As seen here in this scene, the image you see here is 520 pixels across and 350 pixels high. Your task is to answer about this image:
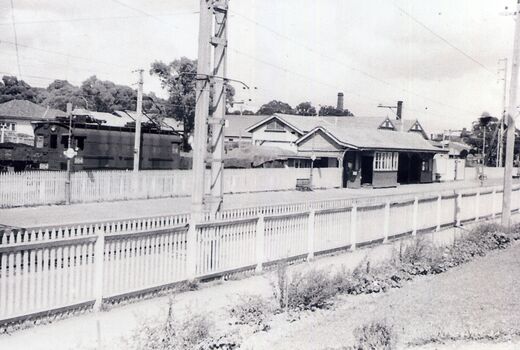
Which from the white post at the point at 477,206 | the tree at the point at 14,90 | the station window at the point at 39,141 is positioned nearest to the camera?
the white post at the point at 477,206

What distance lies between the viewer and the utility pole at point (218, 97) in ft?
34.4

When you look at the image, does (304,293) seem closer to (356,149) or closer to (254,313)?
(254,313)

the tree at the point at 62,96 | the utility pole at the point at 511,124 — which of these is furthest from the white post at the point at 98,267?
the tree at the point at 62,96

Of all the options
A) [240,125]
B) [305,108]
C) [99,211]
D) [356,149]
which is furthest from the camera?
[305,108]

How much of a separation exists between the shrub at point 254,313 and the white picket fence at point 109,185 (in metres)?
15.8

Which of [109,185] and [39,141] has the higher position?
[39,141]

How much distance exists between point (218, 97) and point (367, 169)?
106 ft

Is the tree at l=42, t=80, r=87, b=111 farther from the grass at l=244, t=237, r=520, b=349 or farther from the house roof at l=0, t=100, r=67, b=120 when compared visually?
the grass at l=244, t=237, r=520, b=349

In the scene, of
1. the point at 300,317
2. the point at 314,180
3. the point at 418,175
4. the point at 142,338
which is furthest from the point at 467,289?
the point at 418,175

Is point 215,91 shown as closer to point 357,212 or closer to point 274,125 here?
point 357,212

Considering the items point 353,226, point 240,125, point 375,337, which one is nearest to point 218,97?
point 353,226

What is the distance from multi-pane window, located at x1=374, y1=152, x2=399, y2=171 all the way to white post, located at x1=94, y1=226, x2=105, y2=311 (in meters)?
35.3

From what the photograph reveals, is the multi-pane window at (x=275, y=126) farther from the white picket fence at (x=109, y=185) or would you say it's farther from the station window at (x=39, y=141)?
the station window at (x=39, y=141)

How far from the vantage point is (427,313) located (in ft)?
25.8
